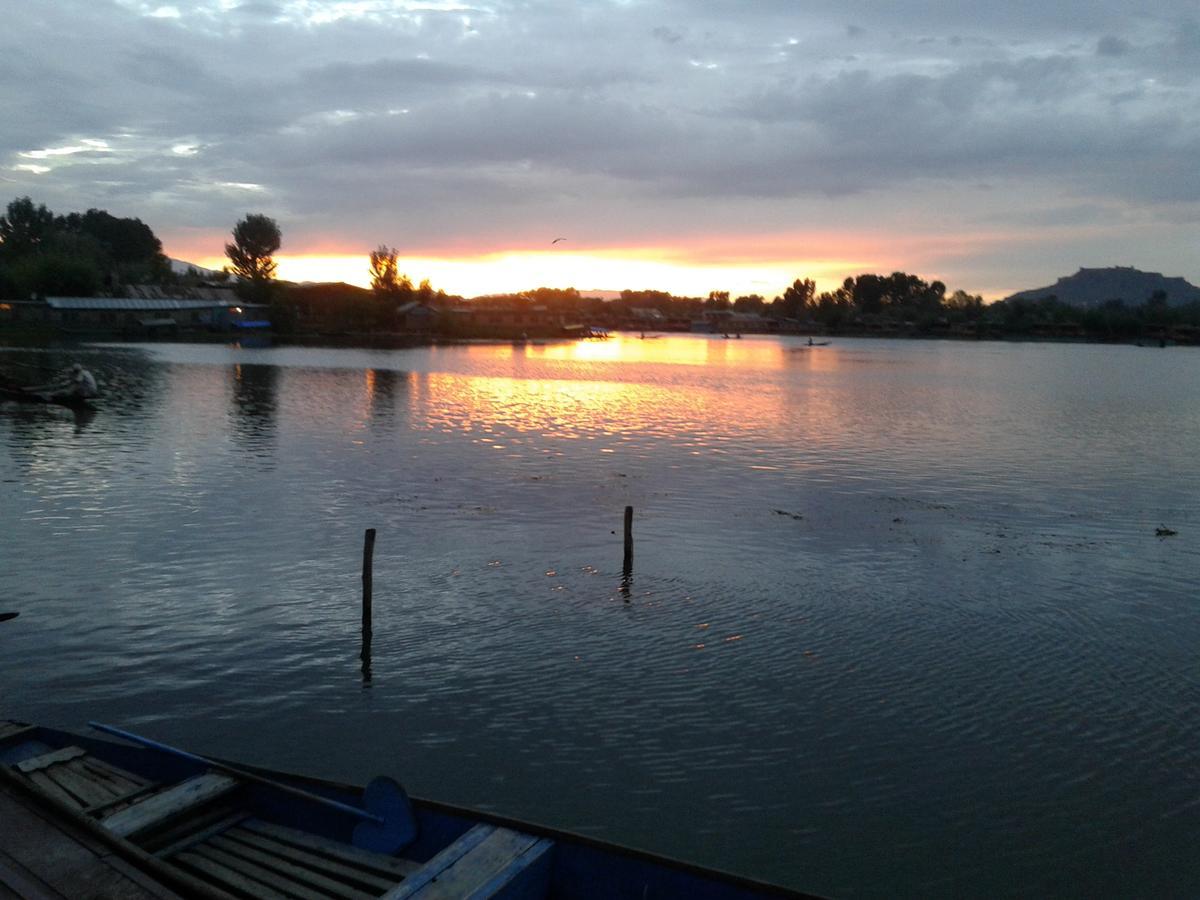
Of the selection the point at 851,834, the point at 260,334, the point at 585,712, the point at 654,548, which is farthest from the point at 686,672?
the point at 260,334

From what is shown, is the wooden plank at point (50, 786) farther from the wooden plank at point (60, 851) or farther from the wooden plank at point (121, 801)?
the wooden plank at point (60, 851)

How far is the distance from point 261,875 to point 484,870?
1.95 m

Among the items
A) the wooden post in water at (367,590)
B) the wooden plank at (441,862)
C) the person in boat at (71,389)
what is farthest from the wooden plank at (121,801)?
the person in boat at (71,389)

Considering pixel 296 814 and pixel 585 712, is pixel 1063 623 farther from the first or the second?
pixel 296 814

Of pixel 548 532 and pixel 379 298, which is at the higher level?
pixel 379 298

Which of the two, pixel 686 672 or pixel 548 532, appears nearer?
pixel 686 672

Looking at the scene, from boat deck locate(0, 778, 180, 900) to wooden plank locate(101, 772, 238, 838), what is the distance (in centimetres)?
78

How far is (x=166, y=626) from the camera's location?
15.4 m

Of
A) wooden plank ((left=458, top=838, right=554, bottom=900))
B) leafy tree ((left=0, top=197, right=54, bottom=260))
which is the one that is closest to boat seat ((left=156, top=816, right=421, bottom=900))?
wooden plank ((left=458, top=838, right=554, bottom=900))

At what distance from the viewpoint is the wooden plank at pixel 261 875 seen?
691 centimetres

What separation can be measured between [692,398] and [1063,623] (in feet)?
138

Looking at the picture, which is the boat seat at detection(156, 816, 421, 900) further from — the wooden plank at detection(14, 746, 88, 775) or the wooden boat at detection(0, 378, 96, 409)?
the wooden boat at detection(0, 378, 96, 409)

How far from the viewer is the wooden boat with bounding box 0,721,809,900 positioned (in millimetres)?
6359

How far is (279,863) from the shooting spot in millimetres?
7340
